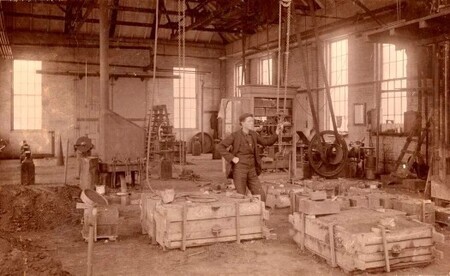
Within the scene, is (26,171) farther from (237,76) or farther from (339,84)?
(237,76)

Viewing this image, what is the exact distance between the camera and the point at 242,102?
13305 mm

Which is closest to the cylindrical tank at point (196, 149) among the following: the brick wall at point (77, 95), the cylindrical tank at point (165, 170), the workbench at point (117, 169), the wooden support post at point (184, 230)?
the brick wall at point (77, 95)

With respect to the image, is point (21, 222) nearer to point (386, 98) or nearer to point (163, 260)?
point (163, 260)

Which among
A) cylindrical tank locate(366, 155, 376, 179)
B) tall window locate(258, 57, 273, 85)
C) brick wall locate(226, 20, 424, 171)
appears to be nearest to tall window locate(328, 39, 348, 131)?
brick wall locate(226, 20, 424, 171)

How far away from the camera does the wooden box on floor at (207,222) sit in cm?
571

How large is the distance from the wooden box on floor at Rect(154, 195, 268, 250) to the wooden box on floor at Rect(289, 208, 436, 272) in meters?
0.90

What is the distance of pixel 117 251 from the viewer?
231 inches

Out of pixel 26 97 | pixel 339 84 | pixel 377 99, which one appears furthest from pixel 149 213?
pixel 26 97

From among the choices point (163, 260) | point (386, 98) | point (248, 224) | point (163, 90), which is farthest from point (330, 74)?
point (163, 260)

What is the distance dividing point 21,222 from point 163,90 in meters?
15.6

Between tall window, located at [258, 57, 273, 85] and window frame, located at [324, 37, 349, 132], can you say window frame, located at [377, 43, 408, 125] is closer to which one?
window frame, located at [324, 37, 349, 132]

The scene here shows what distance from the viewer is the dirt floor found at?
16.3ft

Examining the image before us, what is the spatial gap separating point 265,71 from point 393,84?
7.91 metres

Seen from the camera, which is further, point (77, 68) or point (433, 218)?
point (77, 68)
